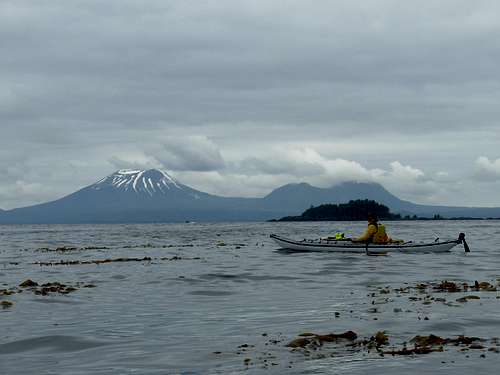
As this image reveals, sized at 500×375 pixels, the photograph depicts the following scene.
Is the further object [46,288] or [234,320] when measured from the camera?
[46,288]

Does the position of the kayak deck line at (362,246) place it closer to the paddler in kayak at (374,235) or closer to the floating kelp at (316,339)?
the paddler in kayak at (374,235)

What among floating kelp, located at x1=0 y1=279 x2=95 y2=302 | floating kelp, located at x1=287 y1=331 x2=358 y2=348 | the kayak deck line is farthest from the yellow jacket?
floating kelp, located at x1=287 y1=331 x2=358 y2=348

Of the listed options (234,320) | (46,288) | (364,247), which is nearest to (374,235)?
(364,247)

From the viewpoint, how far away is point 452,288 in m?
26.4

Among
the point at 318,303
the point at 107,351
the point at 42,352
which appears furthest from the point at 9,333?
the point at 318,303

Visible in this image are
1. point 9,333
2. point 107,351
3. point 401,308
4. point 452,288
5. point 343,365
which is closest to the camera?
point 343,365

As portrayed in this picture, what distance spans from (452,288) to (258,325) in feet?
36.0

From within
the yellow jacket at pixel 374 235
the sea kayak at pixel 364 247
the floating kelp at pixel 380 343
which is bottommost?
the floating kelp at pixel 380 343

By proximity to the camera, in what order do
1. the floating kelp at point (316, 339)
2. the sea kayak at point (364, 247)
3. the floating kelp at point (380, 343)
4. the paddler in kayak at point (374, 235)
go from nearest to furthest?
the floating kelp at point (380, 343)
the floating kelp at point (316, 339)
the paddler in kayak at point (374, 235)
the sea kayak at point (364, 247)

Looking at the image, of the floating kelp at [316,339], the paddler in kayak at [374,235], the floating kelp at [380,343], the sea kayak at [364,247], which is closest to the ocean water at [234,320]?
the floating kelp at [380,343]

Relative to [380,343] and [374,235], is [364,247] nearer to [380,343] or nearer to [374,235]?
[374,235]

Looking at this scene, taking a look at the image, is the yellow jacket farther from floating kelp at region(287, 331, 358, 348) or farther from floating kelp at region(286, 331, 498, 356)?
floating kelp at region(287, 331, 358, 348)

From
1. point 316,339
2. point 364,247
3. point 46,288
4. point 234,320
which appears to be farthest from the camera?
point 364,247

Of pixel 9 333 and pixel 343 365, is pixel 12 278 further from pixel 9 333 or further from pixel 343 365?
pixel 343 365
